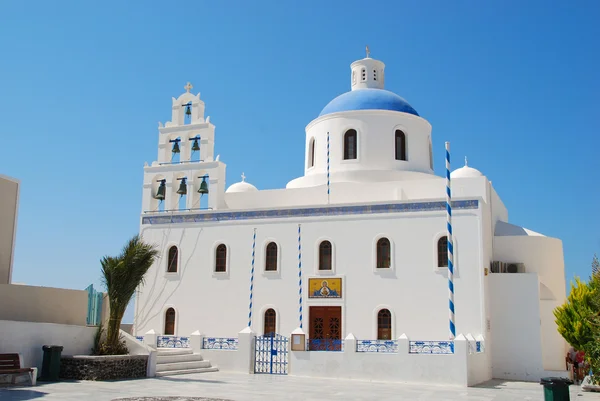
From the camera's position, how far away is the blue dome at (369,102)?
870 inches

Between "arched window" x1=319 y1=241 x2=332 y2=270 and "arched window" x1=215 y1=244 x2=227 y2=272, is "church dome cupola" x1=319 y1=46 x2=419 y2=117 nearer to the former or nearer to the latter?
"arched window" x1=319 y1=241 x2=332 y2=270

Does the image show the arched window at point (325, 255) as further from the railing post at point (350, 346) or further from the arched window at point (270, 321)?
the railing post at point (350, 346)

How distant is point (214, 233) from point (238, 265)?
1.40m

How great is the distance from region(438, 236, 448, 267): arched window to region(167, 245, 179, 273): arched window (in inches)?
331

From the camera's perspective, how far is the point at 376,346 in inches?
592

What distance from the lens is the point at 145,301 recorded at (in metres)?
20.1

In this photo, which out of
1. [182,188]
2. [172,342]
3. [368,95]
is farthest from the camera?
[368,95]

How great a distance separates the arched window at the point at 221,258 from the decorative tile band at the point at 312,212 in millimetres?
934

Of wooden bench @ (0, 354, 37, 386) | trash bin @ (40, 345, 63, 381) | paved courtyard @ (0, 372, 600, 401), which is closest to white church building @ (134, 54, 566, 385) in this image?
paved courtyard @ (0, 372, 600, 401)

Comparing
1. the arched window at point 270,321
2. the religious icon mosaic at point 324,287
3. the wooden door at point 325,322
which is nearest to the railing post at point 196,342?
the arched window at point 270,321

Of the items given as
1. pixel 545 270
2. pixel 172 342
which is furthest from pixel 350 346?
pixel 545 270

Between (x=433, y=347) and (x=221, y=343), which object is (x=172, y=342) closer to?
(x=221, y=343)

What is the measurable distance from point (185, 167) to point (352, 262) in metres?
6.60

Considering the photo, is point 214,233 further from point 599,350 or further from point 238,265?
point 599,350
